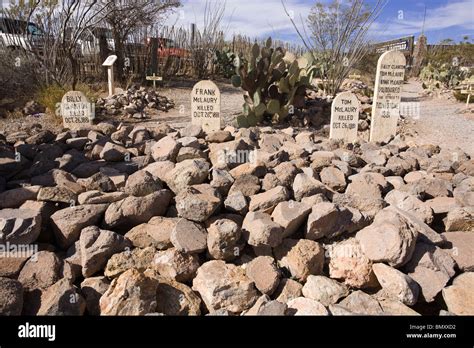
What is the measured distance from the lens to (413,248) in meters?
2.08

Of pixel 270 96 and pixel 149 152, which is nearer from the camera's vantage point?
pixel 149 152

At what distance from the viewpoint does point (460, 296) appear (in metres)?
1.92

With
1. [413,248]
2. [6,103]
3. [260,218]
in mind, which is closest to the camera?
[413,248]

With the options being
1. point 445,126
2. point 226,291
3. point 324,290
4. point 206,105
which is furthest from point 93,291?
point 445,126

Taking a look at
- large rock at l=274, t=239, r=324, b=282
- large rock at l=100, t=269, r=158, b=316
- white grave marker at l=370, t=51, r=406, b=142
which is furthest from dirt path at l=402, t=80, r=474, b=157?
large rock at l=100, t=269, r=158, b=316

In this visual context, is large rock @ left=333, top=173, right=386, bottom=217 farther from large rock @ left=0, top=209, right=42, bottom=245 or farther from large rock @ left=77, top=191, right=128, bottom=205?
large rock @ left=0, top=209, right=42, bottom=245

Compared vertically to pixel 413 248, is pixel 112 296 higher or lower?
lower

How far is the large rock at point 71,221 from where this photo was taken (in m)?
2.30

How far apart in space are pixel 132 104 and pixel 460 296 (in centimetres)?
665

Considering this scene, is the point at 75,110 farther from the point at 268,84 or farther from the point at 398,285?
the point at 398,285

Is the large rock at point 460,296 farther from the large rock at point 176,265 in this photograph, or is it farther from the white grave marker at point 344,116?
the white grave marker at point 344,116

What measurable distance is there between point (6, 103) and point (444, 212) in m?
8.35
